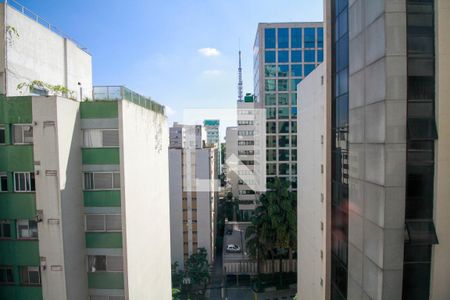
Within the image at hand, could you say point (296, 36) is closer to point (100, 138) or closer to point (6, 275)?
point (100, 138)

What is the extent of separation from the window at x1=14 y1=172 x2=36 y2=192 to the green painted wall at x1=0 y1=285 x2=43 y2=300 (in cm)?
319

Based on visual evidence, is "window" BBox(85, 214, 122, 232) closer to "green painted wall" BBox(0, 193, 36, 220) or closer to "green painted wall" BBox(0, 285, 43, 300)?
"green painted wall" BBox(0, 193, 36, 220)

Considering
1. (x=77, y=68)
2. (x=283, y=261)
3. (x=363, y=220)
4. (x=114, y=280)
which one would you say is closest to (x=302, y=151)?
(x=363, y=220)

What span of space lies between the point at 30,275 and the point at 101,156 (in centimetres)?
430

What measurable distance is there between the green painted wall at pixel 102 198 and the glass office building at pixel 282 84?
1011 inches

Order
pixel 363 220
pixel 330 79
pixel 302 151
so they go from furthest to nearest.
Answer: pixel 302 151
pixel 330 79
pixel 363 220

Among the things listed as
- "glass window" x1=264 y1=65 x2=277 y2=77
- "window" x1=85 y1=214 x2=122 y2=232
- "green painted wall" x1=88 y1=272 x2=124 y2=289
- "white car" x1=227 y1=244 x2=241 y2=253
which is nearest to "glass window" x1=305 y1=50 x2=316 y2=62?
"glass window" x1=264 y1=65 x2=277 y2=77

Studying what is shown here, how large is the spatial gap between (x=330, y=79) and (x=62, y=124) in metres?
9.37

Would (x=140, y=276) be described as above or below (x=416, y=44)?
below

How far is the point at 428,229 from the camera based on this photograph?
5.89m

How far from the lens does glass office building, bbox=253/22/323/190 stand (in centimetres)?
3228

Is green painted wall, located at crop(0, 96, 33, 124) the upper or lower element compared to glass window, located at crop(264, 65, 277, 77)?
lower

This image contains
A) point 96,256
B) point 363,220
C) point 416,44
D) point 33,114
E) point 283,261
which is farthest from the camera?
point 283,261

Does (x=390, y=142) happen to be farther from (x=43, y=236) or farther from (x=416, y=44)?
(x=43, y=236)
